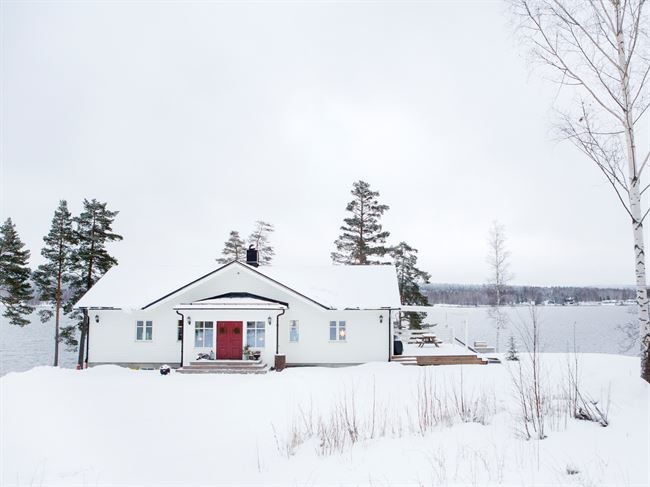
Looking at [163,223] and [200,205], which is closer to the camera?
[200,205]

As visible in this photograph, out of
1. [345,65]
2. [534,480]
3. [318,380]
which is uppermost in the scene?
[345,65]

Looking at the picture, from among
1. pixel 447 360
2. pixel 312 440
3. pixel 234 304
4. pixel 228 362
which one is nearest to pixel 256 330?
pixel 234 304

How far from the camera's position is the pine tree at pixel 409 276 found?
33.4 meters

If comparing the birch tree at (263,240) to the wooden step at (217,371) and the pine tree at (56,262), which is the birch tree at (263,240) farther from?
the wooden step at (217,371)

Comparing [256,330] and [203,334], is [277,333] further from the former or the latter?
[203,334]

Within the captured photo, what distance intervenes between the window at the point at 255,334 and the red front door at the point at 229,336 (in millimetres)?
343

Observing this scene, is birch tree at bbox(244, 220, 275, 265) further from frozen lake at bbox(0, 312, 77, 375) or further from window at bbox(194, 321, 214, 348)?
window at bbox(194, 321, 214, 348)

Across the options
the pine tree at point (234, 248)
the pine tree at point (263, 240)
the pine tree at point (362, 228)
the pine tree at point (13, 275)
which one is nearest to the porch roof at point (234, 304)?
the pine tree at point (362, 228)

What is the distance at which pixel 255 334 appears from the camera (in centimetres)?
2142

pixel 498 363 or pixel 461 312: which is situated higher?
pixel 461 312

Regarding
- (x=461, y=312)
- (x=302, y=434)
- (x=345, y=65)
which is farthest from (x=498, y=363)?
(x=345, y=65)

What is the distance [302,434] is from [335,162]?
228 feet

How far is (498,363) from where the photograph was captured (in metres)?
20.4

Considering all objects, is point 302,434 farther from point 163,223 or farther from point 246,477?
point 163,223
